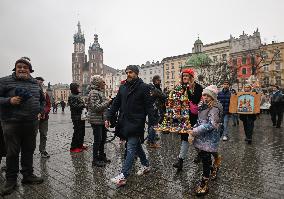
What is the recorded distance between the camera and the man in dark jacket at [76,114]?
7876 mm

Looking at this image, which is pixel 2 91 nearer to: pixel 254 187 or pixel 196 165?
pixel 196 165

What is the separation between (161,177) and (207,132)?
139 cm

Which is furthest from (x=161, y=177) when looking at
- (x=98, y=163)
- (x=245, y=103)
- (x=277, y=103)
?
(x=277, y=103)

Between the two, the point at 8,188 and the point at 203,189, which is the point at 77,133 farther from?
the point at 203,189

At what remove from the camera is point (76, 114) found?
26.3ft

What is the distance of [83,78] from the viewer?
14325 centimetres

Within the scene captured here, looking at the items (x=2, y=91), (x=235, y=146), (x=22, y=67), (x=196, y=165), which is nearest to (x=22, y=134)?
(x=2, y=91)

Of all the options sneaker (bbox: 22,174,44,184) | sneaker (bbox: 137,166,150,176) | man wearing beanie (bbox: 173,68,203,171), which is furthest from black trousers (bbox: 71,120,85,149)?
man wearing beanie (bbox: 173,68,203,171)

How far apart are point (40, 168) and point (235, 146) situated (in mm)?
5444

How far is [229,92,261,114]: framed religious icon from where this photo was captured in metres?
9.16

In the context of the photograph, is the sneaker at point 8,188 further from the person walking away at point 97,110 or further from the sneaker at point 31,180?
the person walking away at point 97,110

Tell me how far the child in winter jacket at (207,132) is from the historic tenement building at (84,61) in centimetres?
13209

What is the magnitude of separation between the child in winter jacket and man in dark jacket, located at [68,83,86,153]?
420cm

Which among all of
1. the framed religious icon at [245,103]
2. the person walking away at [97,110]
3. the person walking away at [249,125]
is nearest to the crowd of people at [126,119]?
the person walking away at [97,110]
